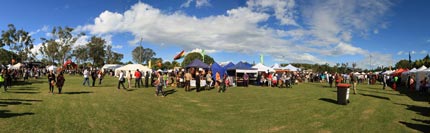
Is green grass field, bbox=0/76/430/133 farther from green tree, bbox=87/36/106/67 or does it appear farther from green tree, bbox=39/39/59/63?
green tree, bbox=87/36/106/67

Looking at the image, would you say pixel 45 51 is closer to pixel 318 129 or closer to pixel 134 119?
pixel 134 119

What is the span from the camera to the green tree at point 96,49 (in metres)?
79.8

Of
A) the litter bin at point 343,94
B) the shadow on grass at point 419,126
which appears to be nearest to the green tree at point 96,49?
the litter bin at point 343,94

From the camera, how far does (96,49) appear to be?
8056 cm

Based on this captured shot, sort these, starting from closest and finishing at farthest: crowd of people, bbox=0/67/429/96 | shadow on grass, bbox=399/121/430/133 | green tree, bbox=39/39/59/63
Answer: shadow on grass, bbox=399/121/430/133 < crowd of people, bbox=0/67/429/96 < green tree, bbox=39/39/59/63

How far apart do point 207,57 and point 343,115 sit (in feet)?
274

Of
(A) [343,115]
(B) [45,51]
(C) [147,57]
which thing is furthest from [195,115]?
(C) [147,57]

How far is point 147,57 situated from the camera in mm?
124688

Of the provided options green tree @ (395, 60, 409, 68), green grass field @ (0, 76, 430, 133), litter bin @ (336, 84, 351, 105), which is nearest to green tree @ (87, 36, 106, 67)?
green grass field @ (0, 76, 430, 133)

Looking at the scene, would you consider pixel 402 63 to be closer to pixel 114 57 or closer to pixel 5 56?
pixel 114 57

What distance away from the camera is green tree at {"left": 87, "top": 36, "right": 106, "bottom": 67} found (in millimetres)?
79787

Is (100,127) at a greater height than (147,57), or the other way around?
(147,57)

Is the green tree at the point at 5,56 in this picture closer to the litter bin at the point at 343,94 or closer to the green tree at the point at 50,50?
the green tree at the point at 50,50

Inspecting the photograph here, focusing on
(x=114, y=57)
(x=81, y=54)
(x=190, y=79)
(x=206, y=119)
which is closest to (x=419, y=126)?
(x=206, y=119)
